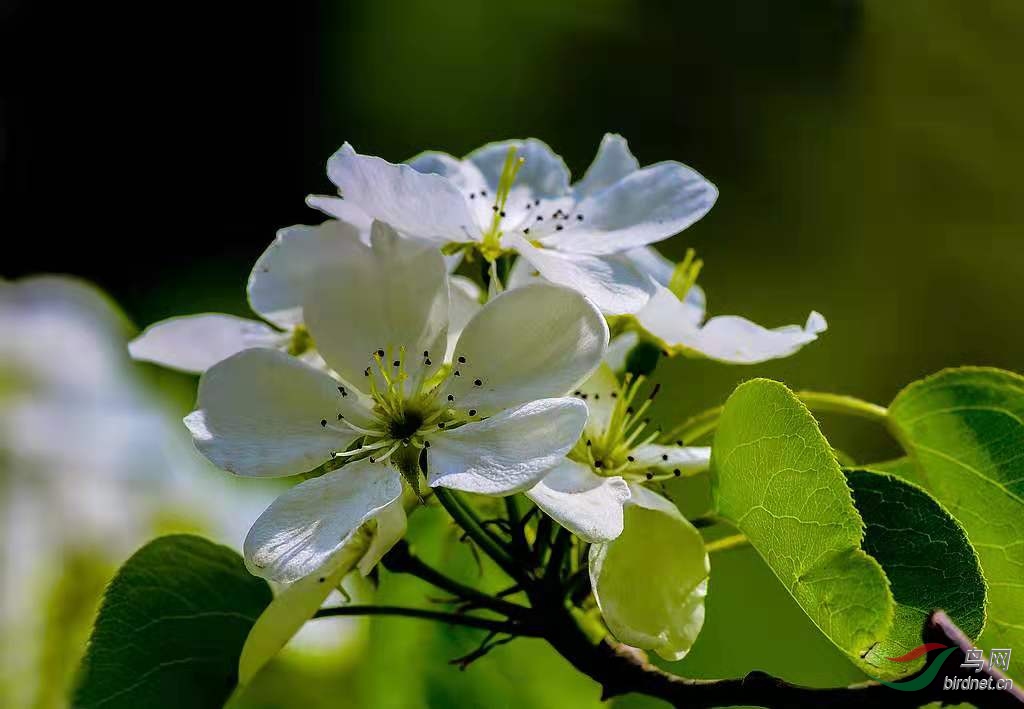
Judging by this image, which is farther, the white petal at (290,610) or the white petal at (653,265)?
the white petal at (653,265)

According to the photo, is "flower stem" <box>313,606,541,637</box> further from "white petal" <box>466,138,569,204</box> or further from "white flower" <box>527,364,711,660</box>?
"white petal" <box>466,138,569,204</box>

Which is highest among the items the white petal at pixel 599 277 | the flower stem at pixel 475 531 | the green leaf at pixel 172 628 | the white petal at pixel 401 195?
the white petal at pixel 401 195

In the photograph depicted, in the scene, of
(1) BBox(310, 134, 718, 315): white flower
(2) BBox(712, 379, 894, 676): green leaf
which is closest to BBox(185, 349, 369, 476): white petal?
(1) BBox(310, 134, 718, 315): white flower

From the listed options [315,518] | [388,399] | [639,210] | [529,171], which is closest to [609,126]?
[529,171]

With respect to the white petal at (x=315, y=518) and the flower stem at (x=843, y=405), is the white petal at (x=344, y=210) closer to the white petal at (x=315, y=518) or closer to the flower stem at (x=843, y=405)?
the white petal at (x=315, y=518)

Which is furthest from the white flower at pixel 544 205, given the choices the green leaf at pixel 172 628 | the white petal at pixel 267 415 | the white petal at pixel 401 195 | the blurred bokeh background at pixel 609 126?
the blurred bokeh background at pixel 609 126
